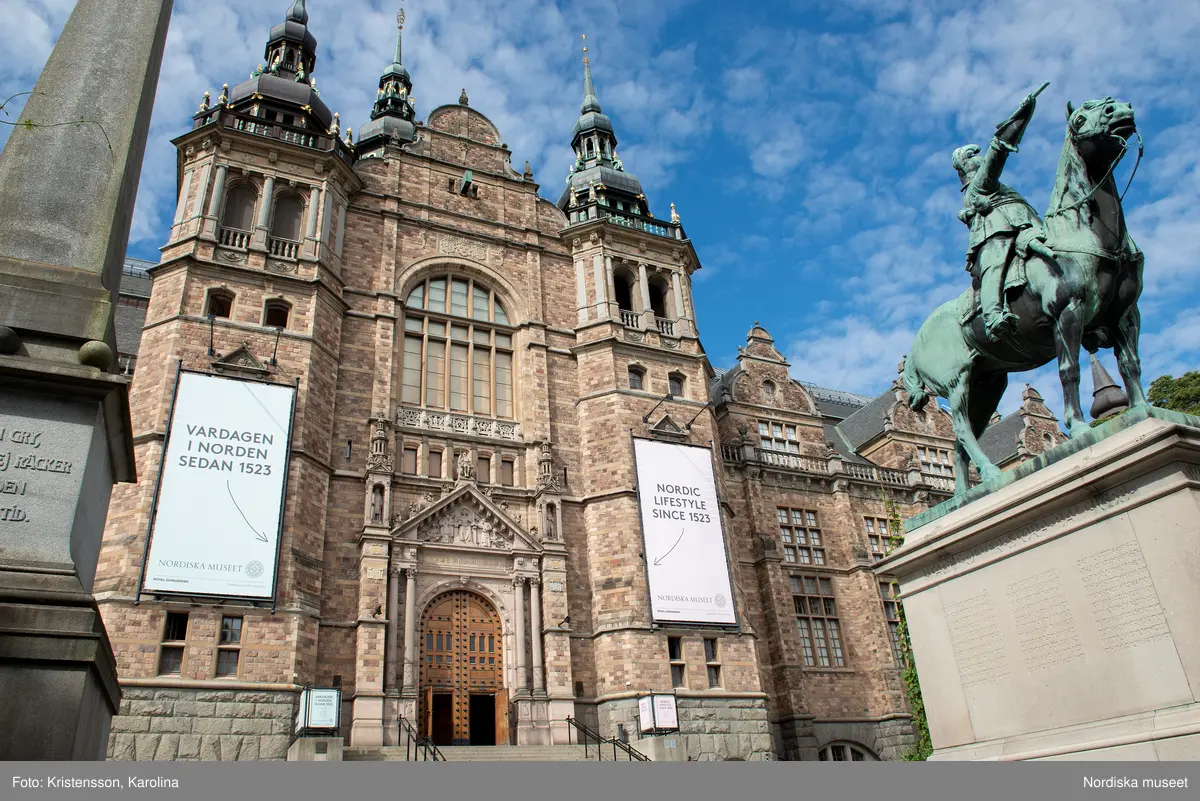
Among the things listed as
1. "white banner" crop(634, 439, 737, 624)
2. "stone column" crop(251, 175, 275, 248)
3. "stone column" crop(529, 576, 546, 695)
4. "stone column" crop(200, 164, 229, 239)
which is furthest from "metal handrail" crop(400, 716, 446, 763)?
"stone column" crop(200, 164, 229, 239)

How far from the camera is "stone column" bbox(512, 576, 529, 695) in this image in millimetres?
18344

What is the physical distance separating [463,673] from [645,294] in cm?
1222

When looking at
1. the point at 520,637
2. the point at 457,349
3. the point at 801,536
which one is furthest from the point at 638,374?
the point at 520,637

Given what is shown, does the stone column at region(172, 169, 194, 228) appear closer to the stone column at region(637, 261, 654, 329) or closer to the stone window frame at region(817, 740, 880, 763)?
the stone column at region(637, 261, 654, 329)

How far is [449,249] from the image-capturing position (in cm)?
2398

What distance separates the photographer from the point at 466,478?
795 inches

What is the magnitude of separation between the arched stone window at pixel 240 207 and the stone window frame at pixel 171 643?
993 cm

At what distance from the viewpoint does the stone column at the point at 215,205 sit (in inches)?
786

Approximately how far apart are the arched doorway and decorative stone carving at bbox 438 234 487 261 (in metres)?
A: 9.78

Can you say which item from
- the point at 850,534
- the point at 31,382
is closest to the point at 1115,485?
the point at 31,382

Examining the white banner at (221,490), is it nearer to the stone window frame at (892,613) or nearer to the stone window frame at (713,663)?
the stone window frame at (713,663)

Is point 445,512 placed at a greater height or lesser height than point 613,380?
lesser
